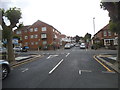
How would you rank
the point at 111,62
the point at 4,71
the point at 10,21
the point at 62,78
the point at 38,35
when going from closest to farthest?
the point at 62,78 < the point at 4,71 < the point at 111,62 < the point at 10,21 < the point at 38,35

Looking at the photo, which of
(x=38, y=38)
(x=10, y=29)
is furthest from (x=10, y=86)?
(x=38, y=38)

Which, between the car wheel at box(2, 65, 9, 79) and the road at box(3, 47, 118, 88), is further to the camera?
the car wheel at box(2, 65, 9, 79)

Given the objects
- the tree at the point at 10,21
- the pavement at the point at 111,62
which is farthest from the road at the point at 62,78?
the tree at the point at 10,21

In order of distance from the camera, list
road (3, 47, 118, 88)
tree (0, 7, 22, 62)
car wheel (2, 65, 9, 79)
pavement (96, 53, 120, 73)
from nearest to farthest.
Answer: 1. road (3, 47, 118, 88)
2. car wheel (2, 65, 9, 79)
3. pavement (96, 53, 120, 73)
4. tree (0, 7, 22, 62)

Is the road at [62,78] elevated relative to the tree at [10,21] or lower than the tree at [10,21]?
lower

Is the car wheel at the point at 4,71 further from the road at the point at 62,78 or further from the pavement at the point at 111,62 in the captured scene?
the pavement at the point at 111,62

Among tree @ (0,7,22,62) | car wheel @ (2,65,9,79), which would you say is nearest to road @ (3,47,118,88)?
car wheel @ (2,65,9,79)

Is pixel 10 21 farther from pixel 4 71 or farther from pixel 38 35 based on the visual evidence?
pixel 38 35

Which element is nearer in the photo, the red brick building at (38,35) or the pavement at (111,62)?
the pavement at (111,62)

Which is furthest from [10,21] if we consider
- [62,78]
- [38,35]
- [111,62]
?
[38,35]

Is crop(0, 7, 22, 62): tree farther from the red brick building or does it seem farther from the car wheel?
the red brick building

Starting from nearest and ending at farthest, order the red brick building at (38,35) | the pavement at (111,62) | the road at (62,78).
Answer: the road at (62,78) < the pavement at (111,62) < the red brick building at (38,35)

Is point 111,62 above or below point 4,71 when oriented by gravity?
below

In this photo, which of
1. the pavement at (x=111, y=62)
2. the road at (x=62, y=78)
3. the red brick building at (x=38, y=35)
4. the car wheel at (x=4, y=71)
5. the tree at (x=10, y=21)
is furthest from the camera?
the red brick building at (x=38, y=35)
